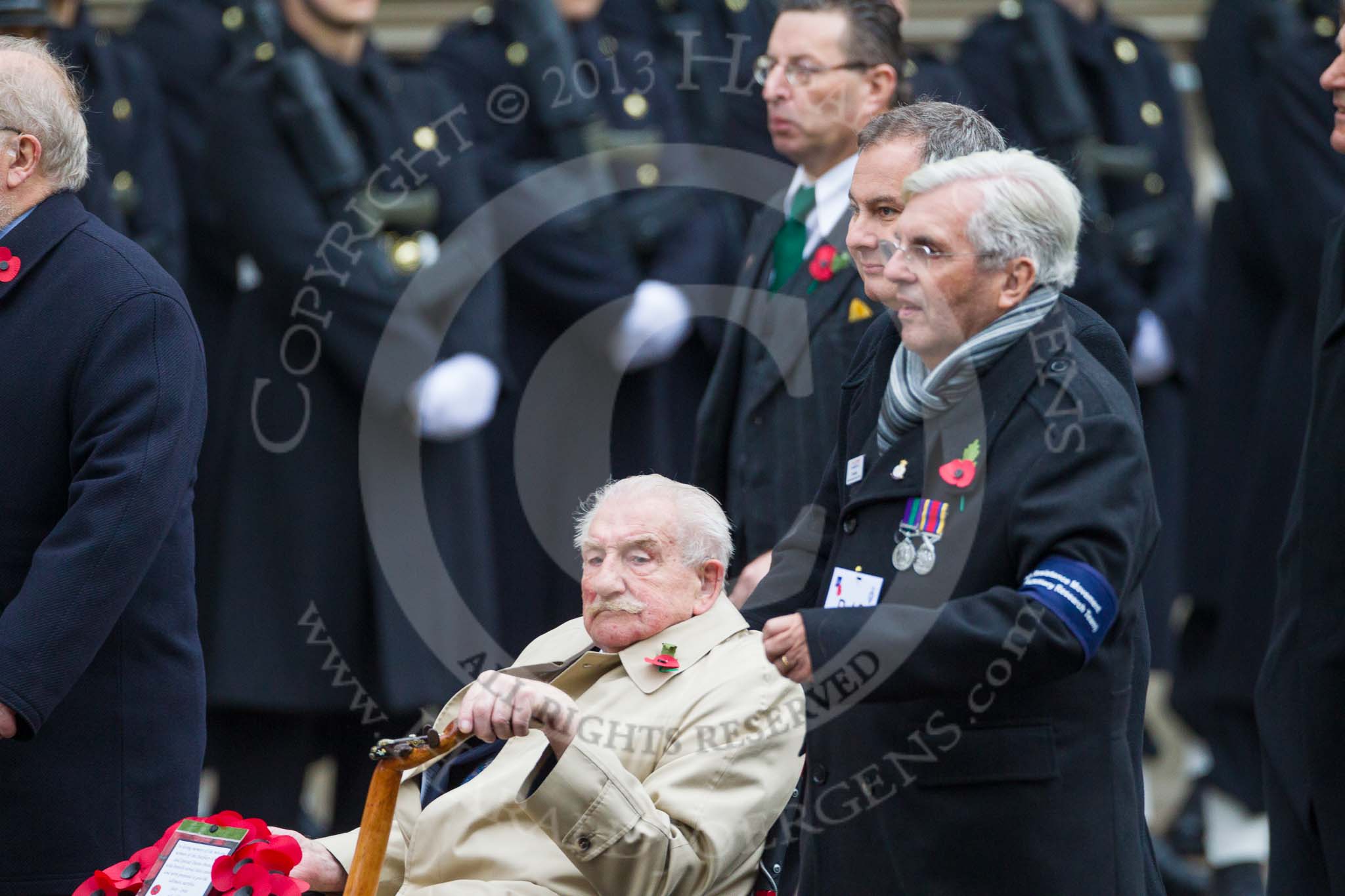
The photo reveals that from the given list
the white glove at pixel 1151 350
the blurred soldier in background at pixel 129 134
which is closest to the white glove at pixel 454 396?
the blurred soldier in background at pixel 129 134

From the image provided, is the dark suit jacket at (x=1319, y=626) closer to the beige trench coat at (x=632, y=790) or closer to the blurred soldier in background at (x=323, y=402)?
the beige trench coat at (x=632, y=790)

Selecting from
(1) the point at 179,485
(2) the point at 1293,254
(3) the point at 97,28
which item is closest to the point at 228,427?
(3) the point at 97,28

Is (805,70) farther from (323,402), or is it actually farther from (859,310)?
(323,402)

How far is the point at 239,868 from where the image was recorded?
336 centimetres

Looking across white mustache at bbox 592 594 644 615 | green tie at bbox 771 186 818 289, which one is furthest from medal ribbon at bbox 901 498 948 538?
green tie at bbox 771 186 818 289

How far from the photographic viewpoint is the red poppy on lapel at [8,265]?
3809mm

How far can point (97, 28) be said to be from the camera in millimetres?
6543

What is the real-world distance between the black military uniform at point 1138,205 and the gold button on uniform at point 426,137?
1.52 m

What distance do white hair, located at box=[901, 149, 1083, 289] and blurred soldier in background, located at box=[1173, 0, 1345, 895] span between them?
9.86 feet

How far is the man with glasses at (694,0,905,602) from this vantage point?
14.5ft

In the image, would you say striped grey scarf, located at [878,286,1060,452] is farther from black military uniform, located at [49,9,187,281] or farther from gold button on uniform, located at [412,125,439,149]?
black military uniform, located at [49,9,187,281]

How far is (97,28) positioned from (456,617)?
6.90ft

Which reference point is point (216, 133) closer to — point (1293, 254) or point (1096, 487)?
point (1293, 254)

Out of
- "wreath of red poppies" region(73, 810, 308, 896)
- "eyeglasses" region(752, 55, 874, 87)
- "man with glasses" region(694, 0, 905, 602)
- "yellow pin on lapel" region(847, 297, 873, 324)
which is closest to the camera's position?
"wreath of red poppies" region(73, 810, 308, 896)
